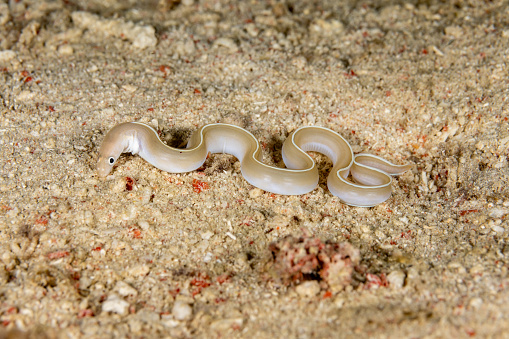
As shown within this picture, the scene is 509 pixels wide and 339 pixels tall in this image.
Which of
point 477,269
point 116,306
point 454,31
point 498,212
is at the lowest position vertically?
point 116,306

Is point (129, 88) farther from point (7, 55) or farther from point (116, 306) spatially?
point (116, 306)

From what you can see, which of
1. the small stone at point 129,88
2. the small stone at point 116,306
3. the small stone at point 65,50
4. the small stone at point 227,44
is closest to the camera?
the small stone at point 116,306

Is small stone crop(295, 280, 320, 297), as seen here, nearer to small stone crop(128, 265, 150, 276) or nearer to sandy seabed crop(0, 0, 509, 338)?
sandy seabed crop(0, 0, 509, 338)

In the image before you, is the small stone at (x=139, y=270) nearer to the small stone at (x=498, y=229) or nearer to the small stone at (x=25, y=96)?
the small stone at (x=25, y=96)

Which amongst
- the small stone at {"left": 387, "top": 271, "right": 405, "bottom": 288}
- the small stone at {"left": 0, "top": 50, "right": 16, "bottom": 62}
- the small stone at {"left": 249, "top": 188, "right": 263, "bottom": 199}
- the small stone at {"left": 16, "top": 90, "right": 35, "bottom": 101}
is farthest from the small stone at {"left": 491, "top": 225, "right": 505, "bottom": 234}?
the small stone at {"left": 0, "top": 50, "right": 16, "bottom": 62}

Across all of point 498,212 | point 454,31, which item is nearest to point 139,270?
point 498,212

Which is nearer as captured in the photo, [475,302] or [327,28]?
[475,302]

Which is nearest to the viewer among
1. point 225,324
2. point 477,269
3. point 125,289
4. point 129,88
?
point 225,324

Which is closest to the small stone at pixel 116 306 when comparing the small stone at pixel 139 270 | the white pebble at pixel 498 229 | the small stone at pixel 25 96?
the small stone at pixel 139 270
